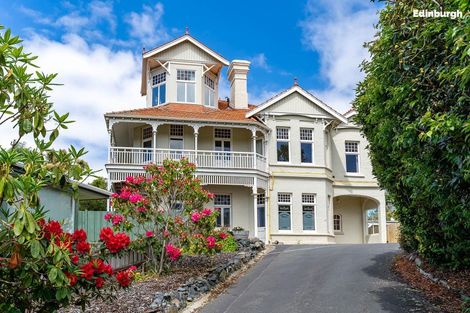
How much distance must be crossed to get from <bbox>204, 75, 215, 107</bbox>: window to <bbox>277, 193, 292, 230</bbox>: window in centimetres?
663

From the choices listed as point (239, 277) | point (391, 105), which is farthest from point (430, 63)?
point (239, 277)

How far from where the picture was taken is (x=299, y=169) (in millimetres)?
25938

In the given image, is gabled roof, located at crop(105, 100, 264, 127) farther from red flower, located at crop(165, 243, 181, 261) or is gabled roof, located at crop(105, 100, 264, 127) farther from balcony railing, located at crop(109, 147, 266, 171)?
red flower, located at crop(165, 243, 181, 261)

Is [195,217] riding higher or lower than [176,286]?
higher

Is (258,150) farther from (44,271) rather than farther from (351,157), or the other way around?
(44,271)

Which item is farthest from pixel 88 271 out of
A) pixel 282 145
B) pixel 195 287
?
pixel 282 145

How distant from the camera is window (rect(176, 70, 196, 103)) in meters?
26.6

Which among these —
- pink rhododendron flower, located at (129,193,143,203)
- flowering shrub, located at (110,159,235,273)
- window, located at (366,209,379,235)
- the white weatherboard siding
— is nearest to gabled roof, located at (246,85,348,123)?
the white weatherboard siding

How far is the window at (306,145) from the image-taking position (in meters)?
26.3

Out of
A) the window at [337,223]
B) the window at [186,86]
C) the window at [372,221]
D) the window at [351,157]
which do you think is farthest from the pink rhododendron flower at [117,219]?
the window at [372,221]

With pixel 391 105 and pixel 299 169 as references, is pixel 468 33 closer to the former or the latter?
pixel 391 105

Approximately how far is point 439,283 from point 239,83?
800 inches

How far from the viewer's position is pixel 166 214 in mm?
13742

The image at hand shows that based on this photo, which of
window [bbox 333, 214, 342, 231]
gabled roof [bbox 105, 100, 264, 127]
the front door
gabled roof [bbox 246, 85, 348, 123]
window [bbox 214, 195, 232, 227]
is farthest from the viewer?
window [bbox 333, 214, 342, 231]
